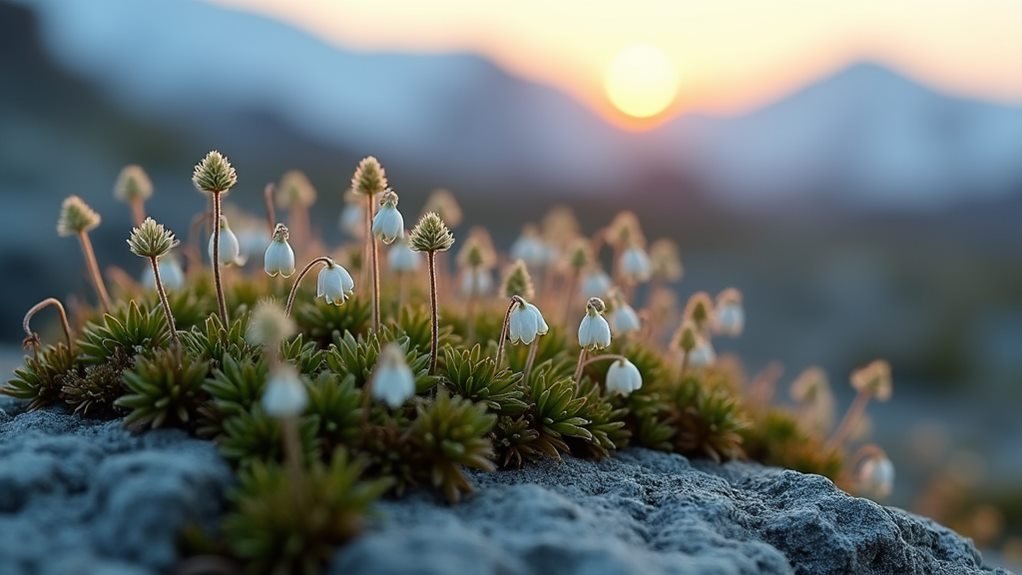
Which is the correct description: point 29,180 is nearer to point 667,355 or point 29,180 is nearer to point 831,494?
point 667,355

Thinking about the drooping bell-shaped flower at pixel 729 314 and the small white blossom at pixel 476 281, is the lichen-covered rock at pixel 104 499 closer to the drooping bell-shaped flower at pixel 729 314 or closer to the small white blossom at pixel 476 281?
the small white blossom at pixel 476 281

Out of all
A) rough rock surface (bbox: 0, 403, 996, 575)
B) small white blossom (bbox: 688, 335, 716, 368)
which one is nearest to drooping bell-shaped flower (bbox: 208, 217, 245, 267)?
rough rock surface (bbox: 0, 403, 996, 575)

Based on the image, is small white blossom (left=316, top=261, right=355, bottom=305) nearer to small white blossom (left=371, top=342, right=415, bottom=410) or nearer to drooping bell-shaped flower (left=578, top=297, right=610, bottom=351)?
small white blossom (left=371, top=342, right=415, bottom=410)

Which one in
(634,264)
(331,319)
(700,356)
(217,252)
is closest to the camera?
(217,252)

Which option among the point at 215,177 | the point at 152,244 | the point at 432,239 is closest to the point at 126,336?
the point at 152,244

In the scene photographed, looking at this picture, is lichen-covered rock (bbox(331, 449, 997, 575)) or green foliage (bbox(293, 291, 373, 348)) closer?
lichen-covered rock (bbox(331, 449, 997, 575))

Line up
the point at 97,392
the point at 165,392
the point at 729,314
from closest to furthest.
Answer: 1. the point at 165,392
2. the point at 97,392
3. the point at 729,314

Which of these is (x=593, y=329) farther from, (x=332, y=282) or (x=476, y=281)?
(x=476, y=281)
